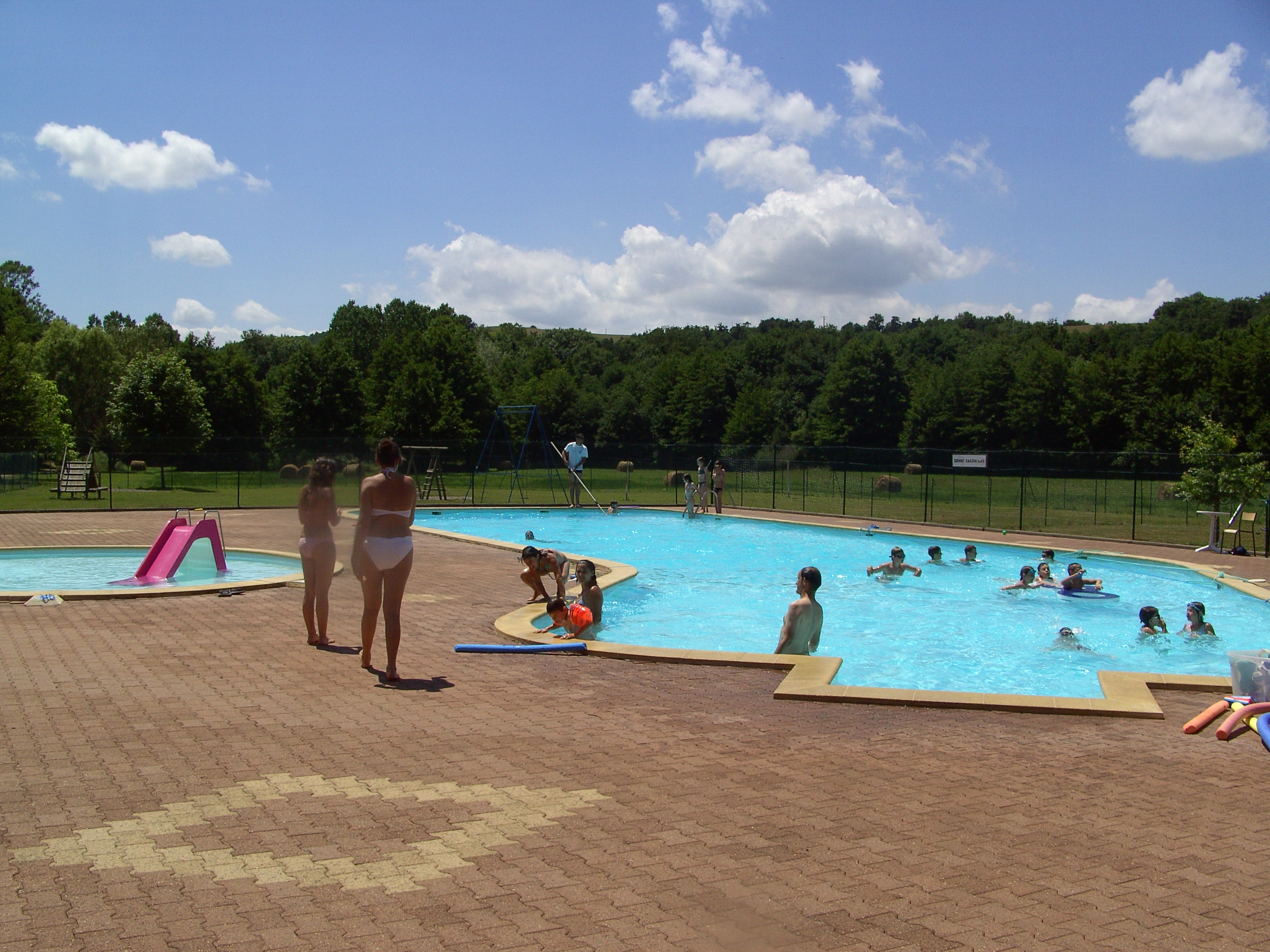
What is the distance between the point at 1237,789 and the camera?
5.29 meters

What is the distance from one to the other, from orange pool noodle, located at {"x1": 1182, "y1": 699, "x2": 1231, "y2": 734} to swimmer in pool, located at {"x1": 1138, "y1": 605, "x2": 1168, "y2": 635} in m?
7.43

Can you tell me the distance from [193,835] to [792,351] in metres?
96.1

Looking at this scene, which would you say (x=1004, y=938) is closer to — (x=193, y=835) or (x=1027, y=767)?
(x=1027, y=767)

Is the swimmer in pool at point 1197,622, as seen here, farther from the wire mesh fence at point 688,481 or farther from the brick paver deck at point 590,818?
the wire mesh fence at point 688,481

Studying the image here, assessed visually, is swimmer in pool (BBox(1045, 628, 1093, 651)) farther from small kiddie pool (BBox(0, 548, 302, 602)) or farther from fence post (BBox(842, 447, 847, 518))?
fence post (BBox(842, 447, 847, 518))

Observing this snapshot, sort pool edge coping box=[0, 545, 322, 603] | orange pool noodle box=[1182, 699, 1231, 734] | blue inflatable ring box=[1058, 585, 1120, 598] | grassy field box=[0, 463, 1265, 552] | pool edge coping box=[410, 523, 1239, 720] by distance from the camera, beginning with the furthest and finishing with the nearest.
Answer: grassy field box=[0, 463, 1265, 552] → blue inflatable ring box=[1058, 585, 1120, 598] → pool edge coping box=[0, 545, 322, 603] → pool edge coping box=[410, 523, 1239, 720] → orange pool noodle box=[1182, 699, 1231, 734]

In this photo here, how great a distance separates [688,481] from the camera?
29391 mm

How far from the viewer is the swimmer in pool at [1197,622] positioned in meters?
12.8

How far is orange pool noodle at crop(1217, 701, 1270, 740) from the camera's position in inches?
242

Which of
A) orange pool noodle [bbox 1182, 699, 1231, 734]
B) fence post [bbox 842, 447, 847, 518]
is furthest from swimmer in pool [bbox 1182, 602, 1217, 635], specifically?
fence post [bbox 842, 447, 847, 518]

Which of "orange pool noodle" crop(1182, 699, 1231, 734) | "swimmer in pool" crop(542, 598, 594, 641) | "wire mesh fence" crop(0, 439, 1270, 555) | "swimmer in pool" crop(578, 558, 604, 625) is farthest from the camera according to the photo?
"wire mesh fence" crop(0, 439, 1270, 555)

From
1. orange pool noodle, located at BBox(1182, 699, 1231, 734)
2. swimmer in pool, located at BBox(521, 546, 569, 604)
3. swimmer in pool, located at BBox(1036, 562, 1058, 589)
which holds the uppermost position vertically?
swimmer in pool, located at BBox(521, 546, 569, 604)

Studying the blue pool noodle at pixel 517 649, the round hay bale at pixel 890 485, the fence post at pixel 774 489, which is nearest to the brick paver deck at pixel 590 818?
the blue pool noodle at pixel 517 649

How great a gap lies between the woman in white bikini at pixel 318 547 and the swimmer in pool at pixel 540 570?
3108 mm
